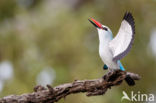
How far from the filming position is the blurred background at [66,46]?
336 inches

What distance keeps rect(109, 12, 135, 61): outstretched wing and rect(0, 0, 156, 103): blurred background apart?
2995 mm

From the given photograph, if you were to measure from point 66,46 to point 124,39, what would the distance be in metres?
4.11

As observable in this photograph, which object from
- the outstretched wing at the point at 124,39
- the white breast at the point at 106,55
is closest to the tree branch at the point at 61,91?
the white breast at the point at 106,55

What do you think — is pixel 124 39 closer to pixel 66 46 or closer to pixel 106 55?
pixel 106 55

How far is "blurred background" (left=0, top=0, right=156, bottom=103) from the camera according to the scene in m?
8.53

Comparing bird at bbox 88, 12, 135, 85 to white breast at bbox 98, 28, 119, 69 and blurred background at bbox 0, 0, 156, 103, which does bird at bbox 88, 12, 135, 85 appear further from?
blurred background at bbox 0, 0, 156, 103

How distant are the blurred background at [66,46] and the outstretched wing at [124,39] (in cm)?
300

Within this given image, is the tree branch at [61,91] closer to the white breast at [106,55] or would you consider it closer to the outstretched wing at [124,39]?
the white breast at [106,55]

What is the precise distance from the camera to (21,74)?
929 cm

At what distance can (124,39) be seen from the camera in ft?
15.9

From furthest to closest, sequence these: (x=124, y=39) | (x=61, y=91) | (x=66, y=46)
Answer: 1. (x=66, y=46)
2. (x=61, y=91)
3. (x=124, y=39)

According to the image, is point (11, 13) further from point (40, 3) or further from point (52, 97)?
point (52, 97)

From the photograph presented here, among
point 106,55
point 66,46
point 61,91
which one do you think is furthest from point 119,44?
point 66,46

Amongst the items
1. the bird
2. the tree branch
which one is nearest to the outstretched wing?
the bird
